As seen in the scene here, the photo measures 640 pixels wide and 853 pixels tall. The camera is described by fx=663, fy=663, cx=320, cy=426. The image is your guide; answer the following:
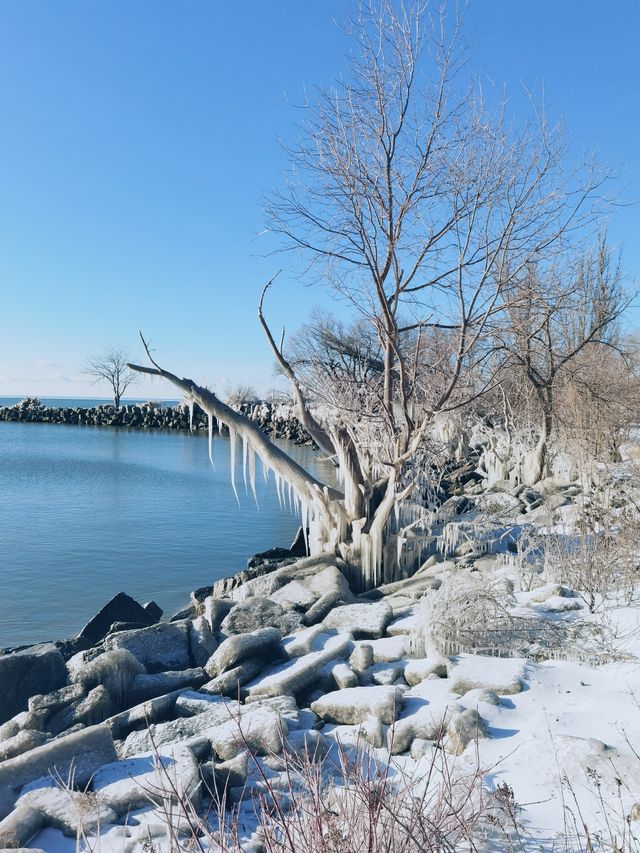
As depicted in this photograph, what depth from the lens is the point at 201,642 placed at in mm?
6723

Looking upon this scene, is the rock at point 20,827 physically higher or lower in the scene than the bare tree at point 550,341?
lower

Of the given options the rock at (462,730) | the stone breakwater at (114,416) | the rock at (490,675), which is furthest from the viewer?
the stone breakwater at (114,416)

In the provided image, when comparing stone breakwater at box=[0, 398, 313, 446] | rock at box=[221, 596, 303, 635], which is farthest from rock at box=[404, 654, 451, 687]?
stone breakwater at box=[0, 398, 313, 446]

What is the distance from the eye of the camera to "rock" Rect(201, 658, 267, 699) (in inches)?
215

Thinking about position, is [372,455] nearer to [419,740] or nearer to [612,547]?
[612,547]

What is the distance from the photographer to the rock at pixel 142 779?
3528 mm

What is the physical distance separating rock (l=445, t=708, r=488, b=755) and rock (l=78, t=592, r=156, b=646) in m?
5.83

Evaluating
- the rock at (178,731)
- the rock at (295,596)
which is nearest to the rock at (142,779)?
the rock at (178,731)

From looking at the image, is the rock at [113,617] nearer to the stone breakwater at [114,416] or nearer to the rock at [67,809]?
the rock at [67,809]

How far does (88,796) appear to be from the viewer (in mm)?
3545

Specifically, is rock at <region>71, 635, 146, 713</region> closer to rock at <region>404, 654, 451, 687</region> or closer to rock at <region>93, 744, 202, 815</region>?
rock at <region>93, 744, 202, 815</region>

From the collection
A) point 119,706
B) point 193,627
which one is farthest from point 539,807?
point 193,627

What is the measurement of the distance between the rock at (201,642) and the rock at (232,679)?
858 millimetres

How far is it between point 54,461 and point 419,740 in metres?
30.2
